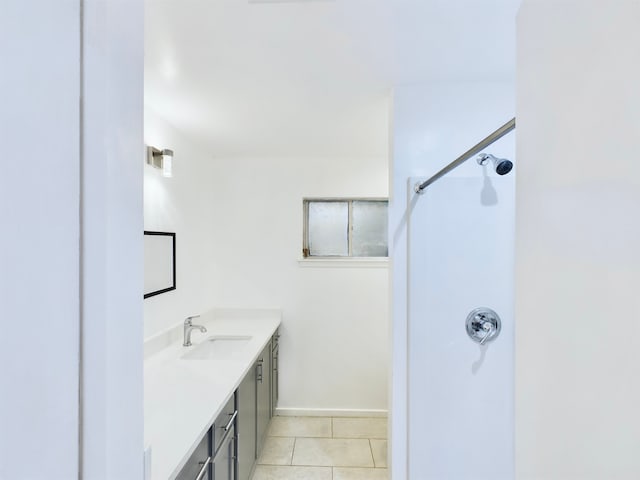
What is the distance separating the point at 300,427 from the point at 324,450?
407 millimetres

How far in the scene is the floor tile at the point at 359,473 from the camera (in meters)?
2.34

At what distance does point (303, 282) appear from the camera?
326 cm

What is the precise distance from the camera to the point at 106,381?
0.47 metres

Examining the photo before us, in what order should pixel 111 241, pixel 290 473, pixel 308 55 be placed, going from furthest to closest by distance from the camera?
pixel 290 473 → pixel 308 55 → pixel 111 241

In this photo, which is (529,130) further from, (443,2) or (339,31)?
(339,31)

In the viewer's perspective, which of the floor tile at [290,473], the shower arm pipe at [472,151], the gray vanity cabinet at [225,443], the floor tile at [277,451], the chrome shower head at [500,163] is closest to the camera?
the shower arm pipe at [472,151]

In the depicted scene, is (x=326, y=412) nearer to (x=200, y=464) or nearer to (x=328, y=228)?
(x=328, y=228)

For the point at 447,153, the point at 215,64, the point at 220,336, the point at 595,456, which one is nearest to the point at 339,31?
the point at 215,64

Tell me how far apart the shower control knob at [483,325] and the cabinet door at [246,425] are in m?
1.32

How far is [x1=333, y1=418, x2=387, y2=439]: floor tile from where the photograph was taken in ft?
9.43

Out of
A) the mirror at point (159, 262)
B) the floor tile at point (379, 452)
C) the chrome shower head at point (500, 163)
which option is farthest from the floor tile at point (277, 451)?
the chrome shower head at point (500, 163)

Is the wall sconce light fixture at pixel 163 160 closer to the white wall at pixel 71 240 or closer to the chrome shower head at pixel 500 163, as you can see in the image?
the white wall at pixel 71 240

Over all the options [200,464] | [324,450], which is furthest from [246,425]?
[324,450]

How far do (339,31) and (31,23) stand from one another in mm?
1233
